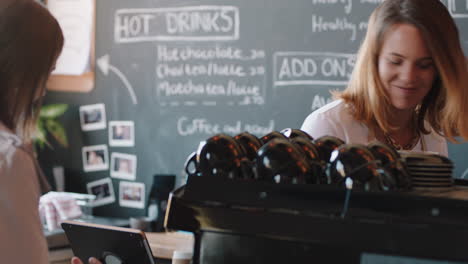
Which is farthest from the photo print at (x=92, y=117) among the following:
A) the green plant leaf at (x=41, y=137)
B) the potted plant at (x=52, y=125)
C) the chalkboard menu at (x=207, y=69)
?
the green plant leaf at (x=41, y=137)

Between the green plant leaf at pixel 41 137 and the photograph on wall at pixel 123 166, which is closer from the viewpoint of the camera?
the photograph on wall at pixel 123 166

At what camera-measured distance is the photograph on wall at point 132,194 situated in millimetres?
3543

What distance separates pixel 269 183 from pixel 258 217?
6 cm

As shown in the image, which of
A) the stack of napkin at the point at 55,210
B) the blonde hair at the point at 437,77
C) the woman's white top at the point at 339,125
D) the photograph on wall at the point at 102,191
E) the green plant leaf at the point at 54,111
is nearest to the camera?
the blonde hair at the point at 437,77

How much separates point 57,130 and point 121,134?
459mm

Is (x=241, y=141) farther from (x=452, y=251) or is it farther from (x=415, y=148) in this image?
(x=415, y=148)

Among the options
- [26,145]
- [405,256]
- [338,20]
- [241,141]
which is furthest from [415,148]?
[338,20]

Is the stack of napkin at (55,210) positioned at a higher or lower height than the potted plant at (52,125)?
lower

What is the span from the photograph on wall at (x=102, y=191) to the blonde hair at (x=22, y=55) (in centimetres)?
241

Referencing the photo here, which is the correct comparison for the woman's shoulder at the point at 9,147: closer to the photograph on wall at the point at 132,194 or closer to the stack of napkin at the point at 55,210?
the stack of napkin at the point at 55,210

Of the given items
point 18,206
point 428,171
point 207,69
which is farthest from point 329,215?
point 207,69

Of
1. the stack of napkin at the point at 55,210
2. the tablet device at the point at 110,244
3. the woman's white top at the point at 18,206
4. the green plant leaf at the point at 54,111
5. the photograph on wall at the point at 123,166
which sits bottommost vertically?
the stack of napkin at the point at 55,210

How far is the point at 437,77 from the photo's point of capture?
1654 millimetres

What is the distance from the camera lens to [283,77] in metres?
3.12
